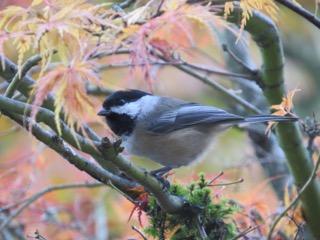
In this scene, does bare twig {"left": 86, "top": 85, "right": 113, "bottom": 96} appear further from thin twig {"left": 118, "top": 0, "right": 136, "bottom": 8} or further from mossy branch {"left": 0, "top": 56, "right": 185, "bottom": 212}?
mossy branch {"left": 0, "top": 56, "right": 185, "bottom": 212}

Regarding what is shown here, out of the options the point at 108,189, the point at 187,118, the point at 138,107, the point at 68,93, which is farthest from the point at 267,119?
the point at 68,93

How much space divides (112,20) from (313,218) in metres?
1.16

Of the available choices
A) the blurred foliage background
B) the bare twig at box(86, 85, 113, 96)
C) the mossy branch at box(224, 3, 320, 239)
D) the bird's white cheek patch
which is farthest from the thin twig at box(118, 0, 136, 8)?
the bare twig at box(86, 85, 113, 96)

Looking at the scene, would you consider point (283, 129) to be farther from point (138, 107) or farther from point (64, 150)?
point (64, 150)

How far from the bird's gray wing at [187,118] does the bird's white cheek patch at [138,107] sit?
0.20ft

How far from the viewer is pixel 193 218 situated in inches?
74.5

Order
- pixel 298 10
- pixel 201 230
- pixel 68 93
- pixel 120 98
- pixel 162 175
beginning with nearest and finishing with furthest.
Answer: pixel 68 93 → pixel 298 10 → pixel 201 230 → pixel 162 175 → pixel 120 98

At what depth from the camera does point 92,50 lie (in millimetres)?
1694

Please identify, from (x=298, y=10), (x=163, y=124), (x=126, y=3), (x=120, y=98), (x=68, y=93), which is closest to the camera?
(x=68, y=93)

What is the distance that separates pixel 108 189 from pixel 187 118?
21.9 inches

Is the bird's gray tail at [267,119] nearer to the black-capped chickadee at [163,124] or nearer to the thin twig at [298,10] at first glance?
the black-capped chickadee at [163,124]

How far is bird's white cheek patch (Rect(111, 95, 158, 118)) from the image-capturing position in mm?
2439

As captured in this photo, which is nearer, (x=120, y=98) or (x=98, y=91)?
(x=120, y=98)

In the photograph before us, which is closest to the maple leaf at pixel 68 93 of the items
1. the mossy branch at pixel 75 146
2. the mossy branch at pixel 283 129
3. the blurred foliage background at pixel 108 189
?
the mossy branch at pixel 75 146
